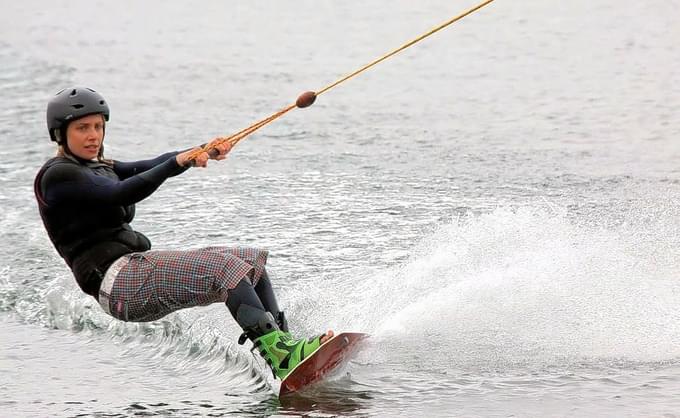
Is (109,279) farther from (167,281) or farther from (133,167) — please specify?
(133,167)

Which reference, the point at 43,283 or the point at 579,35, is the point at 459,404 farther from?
the point at 579,35

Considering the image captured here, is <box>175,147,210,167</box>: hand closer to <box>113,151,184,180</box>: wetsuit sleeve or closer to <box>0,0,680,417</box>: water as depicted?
<box>113,151,184,180</box>: wetsuit sleeve

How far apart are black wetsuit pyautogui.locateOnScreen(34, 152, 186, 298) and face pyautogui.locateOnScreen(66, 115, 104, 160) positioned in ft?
0.16

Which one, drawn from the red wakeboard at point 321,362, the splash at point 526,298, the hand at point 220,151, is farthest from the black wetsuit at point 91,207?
the splash at point 526,298

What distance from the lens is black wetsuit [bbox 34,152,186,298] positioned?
6027mm

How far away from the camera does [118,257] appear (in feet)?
20.8

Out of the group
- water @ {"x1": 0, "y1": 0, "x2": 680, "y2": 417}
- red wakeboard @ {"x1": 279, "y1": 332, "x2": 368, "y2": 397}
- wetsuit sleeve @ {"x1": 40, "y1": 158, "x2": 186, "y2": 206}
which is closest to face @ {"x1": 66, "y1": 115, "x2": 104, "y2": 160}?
wetsuit sleeve @ {"x1": 40, "y1": 158, "x2": 186, "y2": 206}

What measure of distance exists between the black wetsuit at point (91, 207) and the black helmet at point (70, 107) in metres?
0.19

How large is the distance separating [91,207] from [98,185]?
0.49 ft

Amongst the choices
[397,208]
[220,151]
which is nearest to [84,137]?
[220,151]

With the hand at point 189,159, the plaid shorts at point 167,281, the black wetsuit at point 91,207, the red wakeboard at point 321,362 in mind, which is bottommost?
the red wakeboard at point 321,362

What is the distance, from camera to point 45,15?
2500cm

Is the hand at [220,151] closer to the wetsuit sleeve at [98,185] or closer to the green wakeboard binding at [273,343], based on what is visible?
the wetsuit sleeve at [98,185]

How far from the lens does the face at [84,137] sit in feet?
20.5
